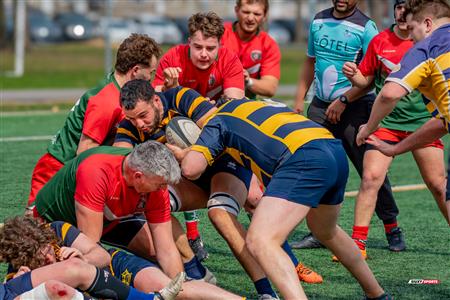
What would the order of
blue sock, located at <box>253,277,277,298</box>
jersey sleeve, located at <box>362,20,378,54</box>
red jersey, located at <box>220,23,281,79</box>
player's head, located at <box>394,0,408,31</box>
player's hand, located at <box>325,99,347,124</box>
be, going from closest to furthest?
blue sock, located at <box>253,277,277,298</box> → player's head, located at <box>394,0,408,31</box> → player's hand, located at <box>325,99,347,124</box> → jersey sleeve, located at <box>362,20,378,54</box> → red jersey, located at <box>220,23,281,79</box>

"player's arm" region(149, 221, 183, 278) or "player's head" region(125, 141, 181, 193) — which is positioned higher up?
"player's head" region(125, 141, 181, 193)

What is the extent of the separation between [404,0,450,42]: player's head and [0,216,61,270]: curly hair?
2.50 metres

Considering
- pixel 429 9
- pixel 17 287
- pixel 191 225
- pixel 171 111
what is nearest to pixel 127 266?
pixel 17 287

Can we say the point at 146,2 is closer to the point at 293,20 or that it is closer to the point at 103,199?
the point at 293,20

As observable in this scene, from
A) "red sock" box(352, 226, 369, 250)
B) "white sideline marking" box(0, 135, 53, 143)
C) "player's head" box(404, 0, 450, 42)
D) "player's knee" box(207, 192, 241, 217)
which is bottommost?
"white sideline marking" box(0, 135, 53, 143)

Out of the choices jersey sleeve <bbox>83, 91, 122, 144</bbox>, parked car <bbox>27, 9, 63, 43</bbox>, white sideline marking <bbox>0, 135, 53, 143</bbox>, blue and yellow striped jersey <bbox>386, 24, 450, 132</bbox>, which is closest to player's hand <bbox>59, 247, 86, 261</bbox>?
jersey sleeve <bbox>83, 91, 122, 144</bbox>

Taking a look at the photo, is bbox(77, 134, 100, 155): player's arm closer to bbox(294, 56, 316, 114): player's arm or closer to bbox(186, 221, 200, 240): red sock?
bbox(186, 221, 200, 240): red sock

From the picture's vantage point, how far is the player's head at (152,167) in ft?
18.2

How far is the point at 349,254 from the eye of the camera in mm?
6000

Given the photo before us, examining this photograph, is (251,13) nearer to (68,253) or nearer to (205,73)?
(205,73)

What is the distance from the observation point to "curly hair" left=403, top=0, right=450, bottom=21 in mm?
5789

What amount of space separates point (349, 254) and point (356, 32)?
2.56 metres

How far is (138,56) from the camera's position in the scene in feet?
22.8

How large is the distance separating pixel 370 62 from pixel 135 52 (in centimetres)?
194
